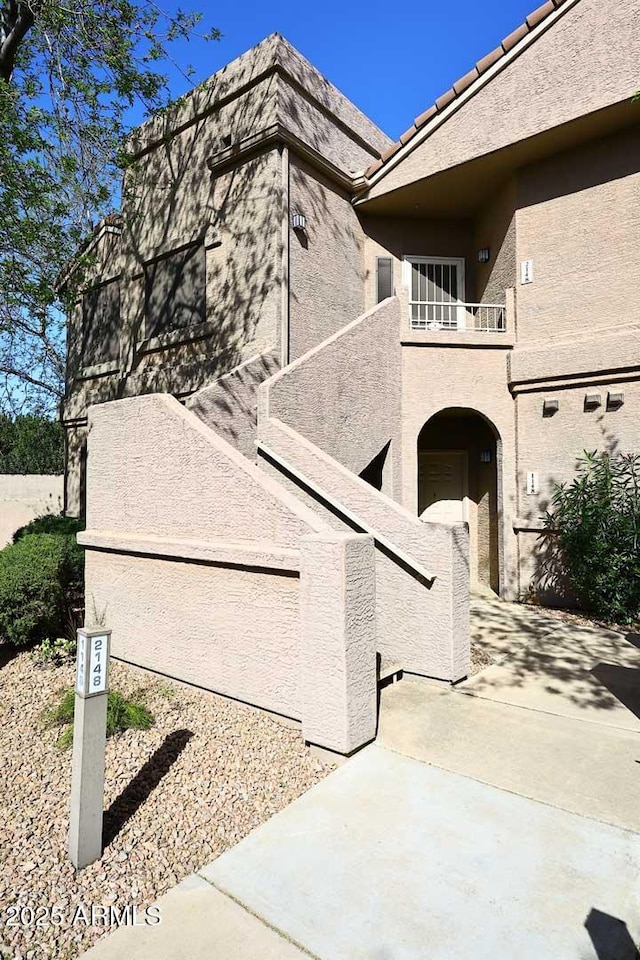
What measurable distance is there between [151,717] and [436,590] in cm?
320

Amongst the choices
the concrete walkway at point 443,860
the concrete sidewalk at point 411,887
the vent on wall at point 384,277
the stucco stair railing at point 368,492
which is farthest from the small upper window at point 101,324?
the concrete sidewalk at point 411,887

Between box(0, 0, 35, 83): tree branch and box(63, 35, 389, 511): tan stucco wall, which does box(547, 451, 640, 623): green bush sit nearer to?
box(63, 35, 389, 511): tan stucco wall

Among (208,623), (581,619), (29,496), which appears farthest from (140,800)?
(29,496)

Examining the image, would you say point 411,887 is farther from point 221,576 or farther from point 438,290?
point 438,290

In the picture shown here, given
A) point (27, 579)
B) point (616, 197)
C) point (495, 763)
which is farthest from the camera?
point (616, 197)

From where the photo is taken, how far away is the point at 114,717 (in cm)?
509

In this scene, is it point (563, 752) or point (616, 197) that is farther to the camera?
point (616, 197)

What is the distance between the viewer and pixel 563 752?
4809 millimetres

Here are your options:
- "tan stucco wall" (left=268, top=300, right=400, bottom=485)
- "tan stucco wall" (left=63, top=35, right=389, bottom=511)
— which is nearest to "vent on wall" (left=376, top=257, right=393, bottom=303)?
"tan stucco wall" (left=63, top=35, right=389, bottom=511)

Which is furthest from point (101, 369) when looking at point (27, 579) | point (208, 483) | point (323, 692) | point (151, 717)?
point (323, 692)

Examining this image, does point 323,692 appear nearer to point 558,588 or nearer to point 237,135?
point 558,588

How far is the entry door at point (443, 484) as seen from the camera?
41.1 ft

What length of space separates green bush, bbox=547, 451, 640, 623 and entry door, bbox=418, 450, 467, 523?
9.24 ft

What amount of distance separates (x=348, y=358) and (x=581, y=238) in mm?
5063
